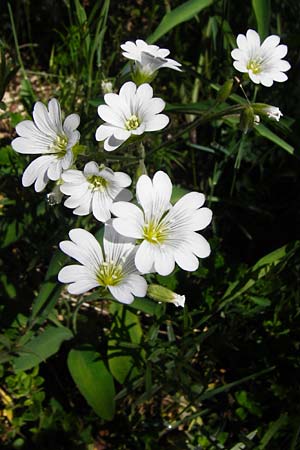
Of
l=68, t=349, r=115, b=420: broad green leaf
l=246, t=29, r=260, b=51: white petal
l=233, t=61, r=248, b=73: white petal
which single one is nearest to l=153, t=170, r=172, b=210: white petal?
l=233, t=61, r=248, b=73: white petal

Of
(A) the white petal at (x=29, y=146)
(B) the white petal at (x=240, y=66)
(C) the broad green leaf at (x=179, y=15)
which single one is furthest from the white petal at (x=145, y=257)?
(C) the broad green leaf at (x=179, y=15)

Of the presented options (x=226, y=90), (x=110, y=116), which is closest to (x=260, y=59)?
(x=226, y=90)

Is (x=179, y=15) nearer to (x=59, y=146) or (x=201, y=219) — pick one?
(x=59, y=146)

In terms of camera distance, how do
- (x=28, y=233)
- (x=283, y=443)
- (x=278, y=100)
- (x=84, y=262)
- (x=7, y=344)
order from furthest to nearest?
(x=278, y=100), (x=28, y=233), (x=283, y=443), (x=7, y=344), (x=84, y=262)

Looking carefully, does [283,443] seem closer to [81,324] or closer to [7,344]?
[81,324]

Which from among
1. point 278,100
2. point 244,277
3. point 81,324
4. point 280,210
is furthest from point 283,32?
point 81,324

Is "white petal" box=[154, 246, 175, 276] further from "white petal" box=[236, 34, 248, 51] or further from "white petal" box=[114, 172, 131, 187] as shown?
"white petal" box=[236, 34, 248, 51]

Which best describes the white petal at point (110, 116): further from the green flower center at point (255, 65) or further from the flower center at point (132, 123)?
the green flower center at point (255, 65)
